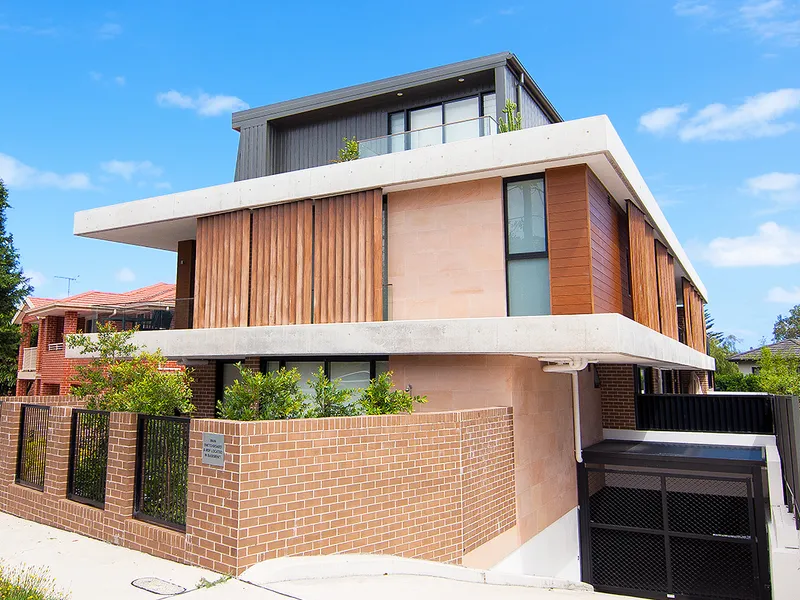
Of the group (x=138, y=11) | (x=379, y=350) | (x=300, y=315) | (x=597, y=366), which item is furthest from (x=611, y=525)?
(x=138, y=11)

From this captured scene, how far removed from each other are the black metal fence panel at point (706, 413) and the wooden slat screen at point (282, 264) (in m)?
10.3

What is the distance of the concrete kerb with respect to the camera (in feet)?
21.7

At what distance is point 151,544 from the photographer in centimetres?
766

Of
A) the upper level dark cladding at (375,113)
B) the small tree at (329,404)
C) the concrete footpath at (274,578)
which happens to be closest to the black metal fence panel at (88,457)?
the concrete footpath at (274,578)

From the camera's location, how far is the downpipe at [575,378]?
36.6 ft

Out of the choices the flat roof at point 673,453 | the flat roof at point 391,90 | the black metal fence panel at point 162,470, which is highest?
the flat roof at point 391,90

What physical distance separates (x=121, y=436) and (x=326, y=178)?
20.4ft

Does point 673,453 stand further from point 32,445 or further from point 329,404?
point 32,445

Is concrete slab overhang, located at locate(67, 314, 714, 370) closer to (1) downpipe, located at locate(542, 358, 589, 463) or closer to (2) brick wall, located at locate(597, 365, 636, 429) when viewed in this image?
(1) downpipe, located at locate(542, 358, 589, 463)

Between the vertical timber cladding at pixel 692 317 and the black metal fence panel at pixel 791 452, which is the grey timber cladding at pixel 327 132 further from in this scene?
the vertical timber cladding at pixel 692 317

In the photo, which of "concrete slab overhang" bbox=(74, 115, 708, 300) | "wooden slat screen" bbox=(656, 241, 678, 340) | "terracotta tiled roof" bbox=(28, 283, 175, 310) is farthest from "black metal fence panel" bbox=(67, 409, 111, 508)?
"terracotta tiled roof" bbox=(28, 283, 175, 310)

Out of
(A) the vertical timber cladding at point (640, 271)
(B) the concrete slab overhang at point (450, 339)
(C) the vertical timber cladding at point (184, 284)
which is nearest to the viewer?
(B) the concrete slab overhang at point (450, 339)

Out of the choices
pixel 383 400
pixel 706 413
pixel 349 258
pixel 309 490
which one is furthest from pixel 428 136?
pixel 309 490

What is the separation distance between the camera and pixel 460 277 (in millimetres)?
11758
